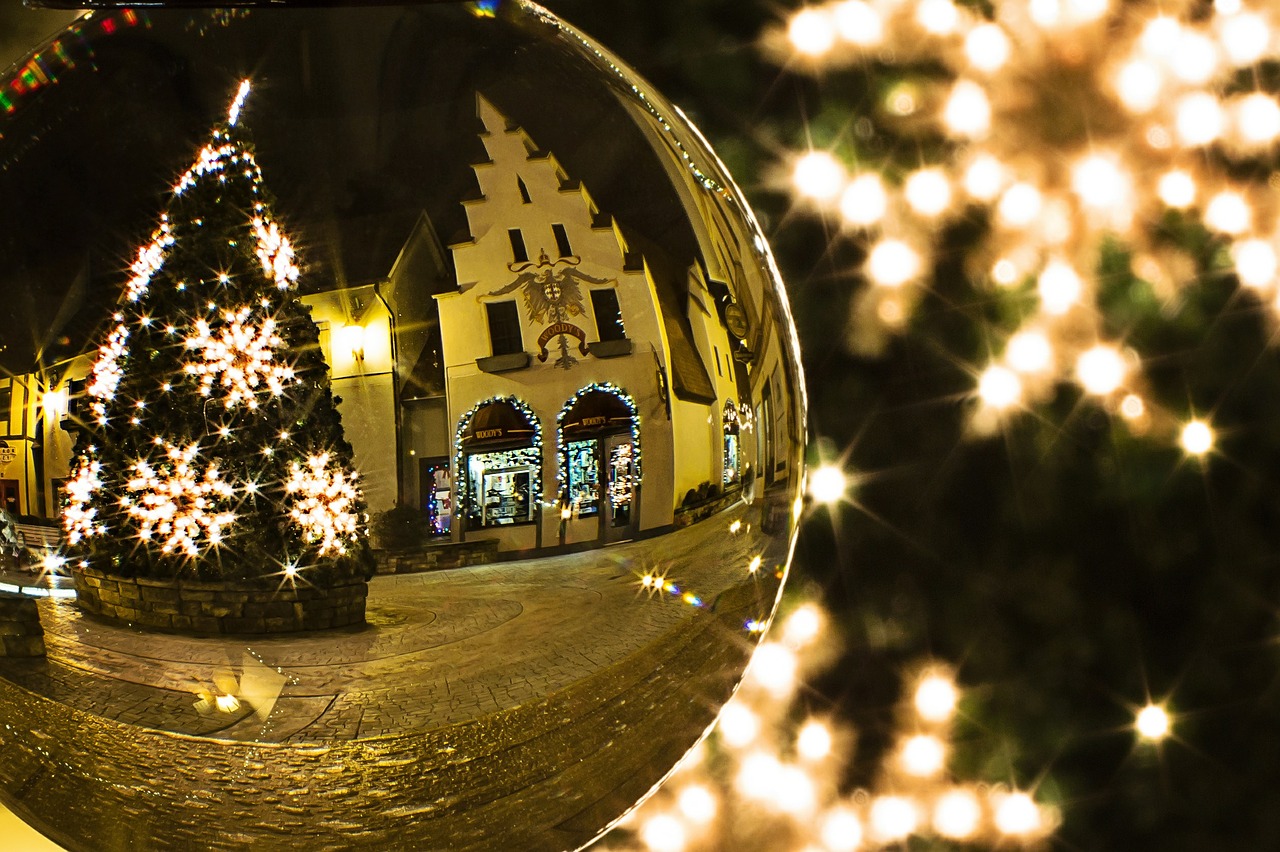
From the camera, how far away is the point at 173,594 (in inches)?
8.6

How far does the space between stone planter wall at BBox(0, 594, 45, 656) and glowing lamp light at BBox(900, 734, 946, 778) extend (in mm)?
722

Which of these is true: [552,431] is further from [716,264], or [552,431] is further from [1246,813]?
[1246,813]

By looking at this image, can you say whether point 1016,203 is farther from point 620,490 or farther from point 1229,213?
point 620,490

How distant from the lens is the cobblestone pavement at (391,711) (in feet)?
0.73

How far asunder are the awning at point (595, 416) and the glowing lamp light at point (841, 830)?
0.67 meters

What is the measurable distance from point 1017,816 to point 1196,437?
0.39 metres

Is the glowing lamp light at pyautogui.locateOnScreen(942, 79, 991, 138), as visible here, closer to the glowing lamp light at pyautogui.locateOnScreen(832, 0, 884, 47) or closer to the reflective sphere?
the glowing lamp light at pyautogui.locateOnScreen(832, 0, 884, 47)

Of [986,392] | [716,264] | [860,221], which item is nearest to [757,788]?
[986,392]

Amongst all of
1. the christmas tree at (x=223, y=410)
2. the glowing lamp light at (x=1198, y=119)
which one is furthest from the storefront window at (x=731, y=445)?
the glowing lamp light at (x=1198, y=119)

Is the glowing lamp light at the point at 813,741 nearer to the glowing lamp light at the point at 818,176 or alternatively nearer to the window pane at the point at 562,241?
the glowing lamp light at the point at 818,176

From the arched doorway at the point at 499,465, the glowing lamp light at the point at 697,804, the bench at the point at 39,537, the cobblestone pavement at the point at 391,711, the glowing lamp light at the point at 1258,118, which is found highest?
the glowing lamp light at the point at 1258,118

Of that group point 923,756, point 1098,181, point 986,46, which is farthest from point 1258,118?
point 923,756

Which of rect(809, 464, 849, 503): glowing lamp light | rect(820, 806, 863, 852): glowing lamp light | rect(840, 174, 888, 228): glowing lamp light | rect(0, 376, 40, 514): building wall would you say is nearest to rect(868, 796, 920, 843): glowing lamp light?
rect(820, 806, 863, 852): glowing lamp light

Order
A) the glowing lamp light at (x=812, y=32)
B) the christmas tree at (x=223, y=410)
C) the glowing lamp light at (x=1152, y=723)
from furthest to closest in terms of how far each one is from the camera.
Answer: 1. the glowing lamp light at (x=1152, y=723)
2. the glowing lamp light at (x=812, y=32)
3. the christmas tree at (x=223, y=410)
